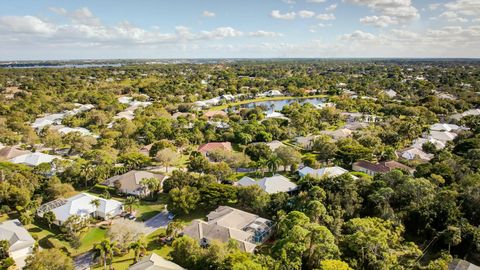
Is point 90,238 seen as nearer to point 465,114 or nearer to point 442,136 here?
point 442,136

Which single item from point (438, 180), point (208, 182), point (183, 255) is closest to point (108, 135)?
point (208, 182)

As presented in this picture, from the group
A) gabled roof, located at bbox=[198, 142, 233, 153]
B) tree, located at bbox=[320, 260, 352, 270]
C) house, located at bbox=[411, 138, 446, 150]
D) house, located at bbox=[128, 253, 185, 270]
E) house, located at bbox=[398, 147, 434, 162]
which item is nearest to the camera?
tree, located at bbox=[320, 260, 352, 270]

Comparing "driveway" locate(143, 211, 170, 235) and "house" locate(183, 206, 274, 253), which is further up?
"house" locate(183, 206, 274, 253)

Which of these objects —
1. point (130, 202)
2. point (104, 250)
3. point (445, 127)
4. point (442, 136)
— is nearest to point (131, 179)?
point (130, 202)

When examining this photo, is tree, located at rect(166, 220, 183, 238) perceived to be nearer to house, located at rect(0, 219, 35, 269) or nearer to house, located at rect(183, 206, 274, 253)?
house, located at rect(183, 206, 274, 253)

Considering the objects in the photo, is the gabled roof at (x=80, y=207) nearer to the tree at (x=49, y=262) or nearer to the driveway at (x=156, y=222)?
the driveway at (x=156, y=222)

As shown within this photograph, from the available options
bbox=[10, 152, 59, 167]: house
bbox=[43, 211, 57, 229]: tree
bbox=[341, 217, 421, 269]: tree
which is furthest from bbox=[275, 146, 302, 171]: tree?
bbox=[10, 152, 59, 167]: house
